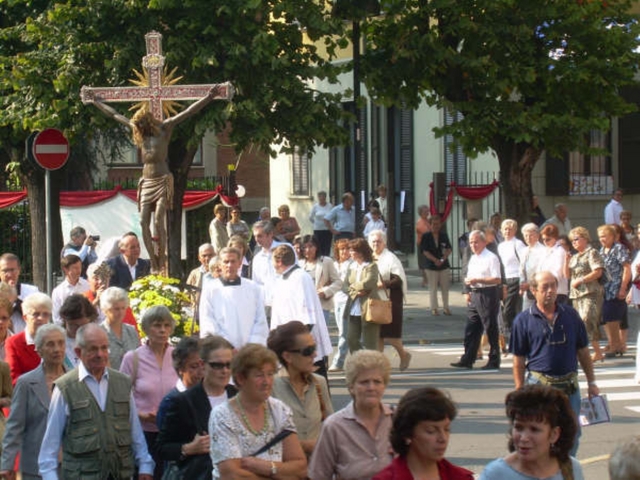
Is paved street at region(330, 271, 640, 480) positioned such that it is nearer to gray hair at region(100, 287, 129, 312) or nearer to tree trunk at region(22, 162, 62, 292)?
gray hair at region(100, 287, 129, 312)

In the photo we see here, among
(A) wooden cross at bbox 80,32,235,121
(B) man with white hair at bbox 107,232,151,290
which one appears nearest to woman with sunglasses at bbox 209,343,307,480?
(B) man with white hair at bbox 107,232,151,290

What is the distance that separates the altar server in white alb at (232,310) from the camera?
10.5 metres

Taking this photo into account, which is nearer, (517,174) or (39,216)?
(517,174)

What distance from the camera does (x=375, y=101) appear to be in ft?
75.0

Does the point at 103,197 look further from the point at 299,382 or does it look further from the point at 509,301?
the point at 299,382

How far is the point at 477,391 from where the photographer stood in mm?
14016

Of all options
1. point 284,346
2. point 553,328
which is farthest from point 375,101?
point 284,346

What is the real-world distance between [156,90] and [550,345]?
23.7 ft

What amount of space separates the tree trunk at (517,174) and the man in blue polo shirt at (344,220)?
5.17 metres

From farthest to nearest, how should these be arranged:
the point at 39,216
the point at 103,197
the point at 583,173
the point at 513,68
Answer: the point at 583,173 < the point at 39,216 < the point at 103,197 < the point at 513,68

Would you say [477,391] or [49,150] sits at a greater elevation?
[49,150]

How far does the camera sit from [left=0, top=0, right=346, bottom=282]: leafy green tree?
2053 cm

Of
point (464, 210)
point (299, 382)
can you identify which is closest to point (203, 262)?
point (299, 382)

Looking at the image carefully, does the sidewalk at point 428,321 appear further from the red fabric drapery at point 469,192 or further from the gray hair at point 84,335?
the gray hair at point 84,335
